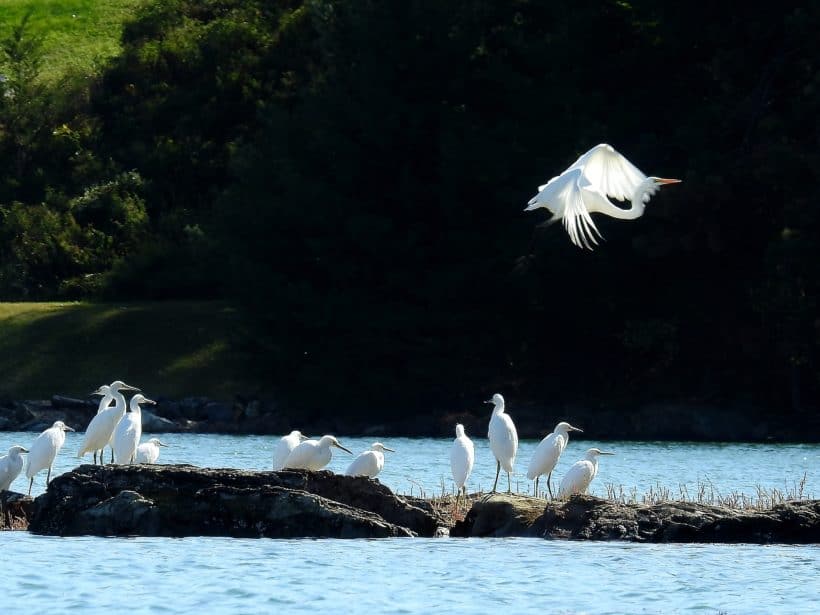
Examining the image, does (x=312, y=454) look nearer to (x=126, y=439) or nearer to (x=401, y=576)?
(x=126, y=439)

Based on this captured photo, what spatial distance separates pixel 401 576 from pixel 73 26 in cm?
5265

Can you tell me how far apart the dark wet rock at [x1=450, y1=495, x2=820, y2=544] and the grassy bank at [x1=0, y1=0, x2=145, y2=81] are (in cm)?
4453

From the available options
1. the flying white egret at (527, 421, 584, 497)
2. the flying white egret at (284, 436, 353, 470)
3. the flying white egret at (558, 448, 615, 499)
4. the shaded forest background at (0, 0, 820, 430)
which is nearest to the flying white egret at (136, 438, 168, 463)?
the flying white egret at (284, 436, 353, 470)

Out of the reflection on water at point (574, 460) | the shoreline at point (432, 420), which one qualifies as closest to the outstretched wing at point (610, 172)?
the reflection on water at point (574, 460)

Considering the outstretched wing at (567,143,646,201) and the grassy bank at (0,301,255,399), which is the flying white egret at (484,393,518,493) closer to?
the outstretched wing at (567,143,646,201)

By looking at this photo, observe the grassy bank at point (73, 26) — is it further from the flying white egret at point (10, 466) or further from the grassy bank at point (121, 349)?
the flying white egret at point (10, 466)

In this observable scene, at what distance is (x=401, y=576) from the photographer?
1494 centimetres

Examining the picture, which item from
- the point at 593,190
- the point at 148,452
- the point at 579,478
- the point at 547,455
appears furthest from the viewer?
the point at 148,452

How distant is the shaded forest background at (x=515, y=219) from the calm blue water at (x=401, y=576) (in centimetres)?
2051

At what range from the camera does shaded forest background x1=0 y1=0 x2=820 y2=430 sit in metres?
36.8

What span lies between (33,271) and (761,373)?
21.1 meters

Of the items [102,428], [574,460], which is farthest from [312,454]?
[574,460]

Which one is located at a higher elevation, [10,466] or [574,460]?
[574,460]

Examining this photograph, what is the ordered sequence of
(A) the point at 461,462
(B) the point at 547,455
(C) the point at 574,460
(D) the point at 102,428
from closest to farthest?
(B) the point at 547,455
(A) the point at 461,462
(D) the point at 102,428
(C) the point at 574,460
